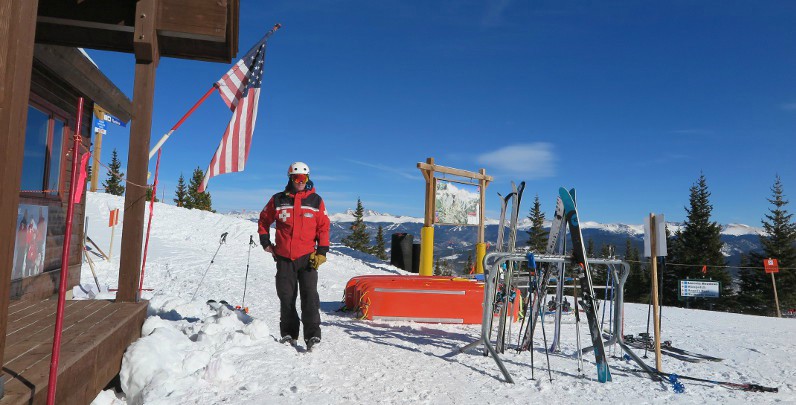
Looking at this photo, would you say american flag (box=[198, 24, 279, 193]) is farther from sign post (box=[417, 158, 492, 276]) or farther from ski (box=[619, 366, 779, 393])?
sign post (box=[417, 158, 492, 276])

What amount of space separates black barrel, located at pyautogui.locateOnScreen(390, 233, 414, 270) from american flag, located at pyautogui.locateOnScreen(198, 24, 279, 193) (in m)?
11.6

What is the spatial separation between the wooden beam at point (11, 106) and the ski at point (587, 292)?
4.40 meters

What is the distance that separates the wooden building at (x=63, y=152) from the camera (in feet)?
6.77

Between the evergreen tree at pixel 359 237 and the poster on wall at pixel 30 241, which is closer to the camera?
the poster on wall at pixel 30 241

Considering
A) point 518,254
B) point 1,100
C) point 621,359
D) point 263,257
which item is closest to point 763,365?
point 621,359

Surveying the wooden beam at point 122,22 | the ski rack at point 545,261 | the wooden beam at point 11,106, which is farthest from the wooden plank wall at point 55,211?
the ski rack at point 545,261

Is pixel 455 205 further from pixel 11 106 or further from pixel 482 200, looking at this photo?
pixel 11 106

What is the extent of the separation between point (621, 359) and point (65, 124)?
7897 mm

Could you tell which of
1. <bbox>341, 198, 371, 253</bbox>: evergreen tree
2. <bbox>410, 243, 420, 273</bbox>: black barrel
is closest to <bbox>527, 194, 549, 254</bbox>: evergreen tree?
<bbox>341, 198, 371, 253</bbox>: evergreen tree

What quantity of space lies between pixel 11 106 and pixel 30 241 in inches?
181

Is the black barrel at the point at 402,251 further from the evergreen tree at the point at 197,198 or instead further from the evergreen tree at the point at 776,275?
the evergreen tree at the point at 197,198

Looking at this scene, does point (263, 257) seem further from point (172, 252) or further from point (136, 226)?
point (136, 226)

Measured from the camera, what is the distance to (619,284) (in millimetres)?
5184

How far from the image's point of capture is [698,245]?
4144 cm
